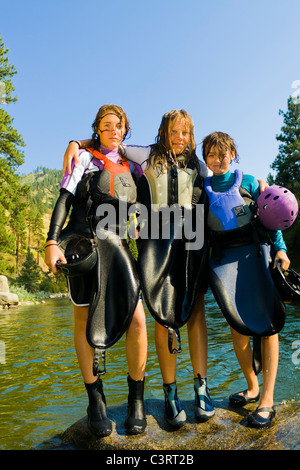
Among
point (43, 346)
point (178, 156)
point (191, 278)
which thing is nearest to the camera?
point (191, 278)

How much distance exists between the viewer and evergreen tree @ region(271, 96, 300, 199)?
37.2 meters

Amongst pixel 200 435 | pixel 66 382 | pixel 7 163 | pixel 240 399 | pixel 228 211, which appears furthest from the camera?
pixel 7 163

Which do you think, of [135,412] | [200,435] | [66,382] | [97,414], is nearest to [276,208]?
[200,435]

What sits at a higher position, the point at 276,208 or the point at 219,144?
the point at 219,144

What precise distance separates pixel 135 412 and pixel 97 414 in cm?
30

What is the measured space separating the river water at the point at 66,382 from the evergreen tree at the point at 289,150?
31412mm

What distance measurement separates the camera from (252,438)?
279 centimetres

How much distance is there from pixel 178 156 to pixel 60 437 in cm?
263

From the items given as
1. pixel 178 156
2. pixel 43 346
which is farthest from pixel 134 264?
pixel 43 346

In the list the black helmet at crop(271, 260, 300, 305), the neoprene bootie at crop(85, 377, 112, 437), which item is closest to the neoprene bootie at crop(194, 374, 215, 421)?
the neoprene bootie at crop(85, 377, 112, 437)

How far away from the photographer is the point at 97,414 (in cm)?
304

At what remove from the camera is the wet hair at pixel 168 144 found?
10.8 ft

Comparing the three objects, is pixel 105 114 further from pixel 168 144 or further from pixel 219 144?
pixel 219 144
